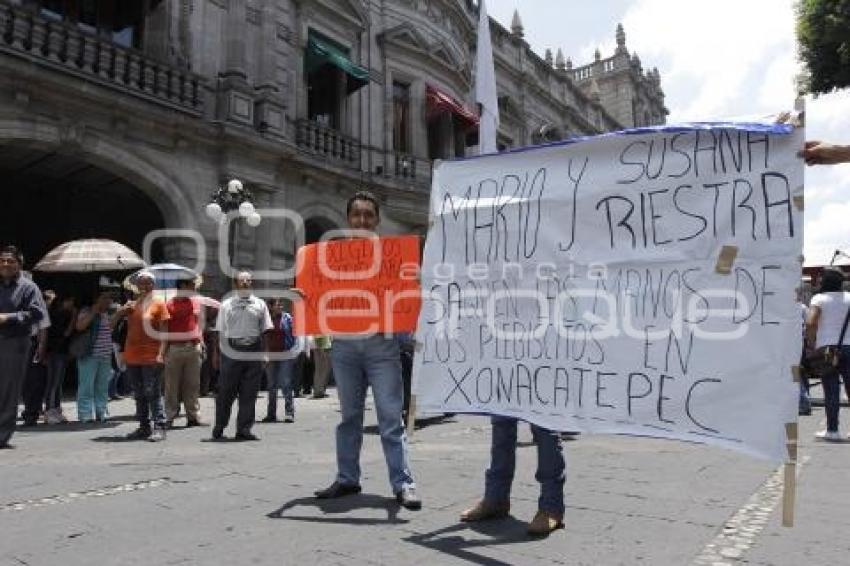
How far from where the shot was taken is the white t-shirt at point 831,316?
7.12 m

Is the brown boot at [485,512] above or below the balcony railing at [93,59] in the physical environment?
below

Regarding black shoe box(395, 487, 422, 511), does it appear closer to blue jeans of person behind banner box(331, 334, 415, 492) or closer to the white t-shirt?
blue jeans of person behind banner box(331, 334, 415, 492)

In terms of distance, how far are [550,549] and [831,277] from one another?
5.66 metres

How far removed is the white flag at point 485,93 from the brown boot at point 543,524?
349 centimetres

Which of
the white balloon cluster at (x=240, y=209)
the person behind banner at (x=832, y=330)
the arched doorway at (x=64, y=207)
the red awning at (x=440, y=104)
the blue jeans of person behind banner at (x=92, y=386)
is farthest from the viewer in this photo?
the red awning at (x=440, y=104)

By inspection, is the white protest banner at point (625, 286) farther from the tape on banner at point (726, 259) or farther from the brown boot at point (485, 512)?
the brown boot at point (485, 512)

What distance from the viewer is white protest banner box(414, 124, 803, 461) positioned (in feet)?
9.48

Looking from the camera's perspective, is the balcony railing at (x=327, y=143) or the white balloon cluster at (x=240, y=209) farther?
the balcony railing at (x=327, y=143)

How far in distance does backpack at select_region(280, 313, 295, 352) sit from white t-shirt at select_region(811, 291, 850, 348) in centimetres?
625

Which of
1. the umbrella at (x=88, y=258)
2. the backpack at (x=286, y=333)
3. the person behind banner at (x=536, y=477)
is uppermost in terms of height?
the umbrella at (x=88, y=258)

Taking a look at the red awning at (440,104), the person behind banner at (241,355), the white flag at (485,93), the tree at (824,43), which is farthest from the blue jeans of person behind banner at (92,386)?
the tree at (824,43)

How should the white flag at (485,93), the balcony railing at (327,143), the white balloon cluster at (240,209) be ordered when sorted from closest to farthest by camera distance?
the white flag at (485,93) → the white balloon cluster at (240,209) → the balcony railing at (327,143)

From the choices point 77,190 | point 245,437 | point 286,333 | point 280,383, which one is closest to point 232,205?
point 77,190

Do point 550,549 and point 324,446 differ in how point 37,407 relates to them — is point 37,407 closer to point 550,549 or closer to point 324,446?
point 324,446
